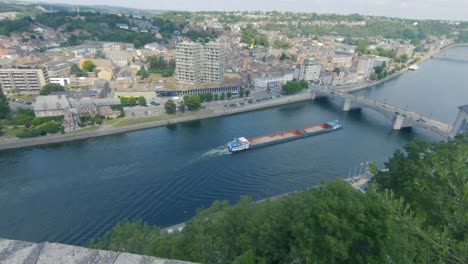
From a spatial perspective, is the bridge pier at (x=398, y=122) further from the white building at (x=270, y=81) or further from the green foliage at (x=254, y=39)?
the green foliage at (x=254, y=39)

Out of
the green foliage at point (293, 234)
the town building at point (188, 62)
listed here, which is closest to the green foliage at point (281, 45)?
the town building at point (188, 62)

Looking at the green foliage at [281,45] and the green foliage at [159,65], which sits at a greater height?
the green foliage at [281,45]

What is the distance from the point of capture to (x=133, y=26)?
58500mm

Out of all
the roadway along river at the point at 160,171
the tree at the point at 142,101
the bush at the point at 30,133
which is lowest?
the roadway along river at the point at 160,171

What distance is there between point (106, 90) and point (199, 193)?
56.7ft

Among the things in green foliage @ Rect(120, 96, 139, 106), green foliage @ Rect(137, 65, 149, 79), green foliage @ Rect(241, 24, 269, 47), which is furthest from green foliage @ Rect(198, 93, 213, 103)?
green foliage @ Rect(241, 24, 269, 47)

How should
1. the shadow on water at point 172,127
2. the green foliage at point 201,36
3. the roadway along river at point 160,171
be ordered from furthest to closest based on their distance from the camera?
the green foliage at point 201,36 → the shadow on water at point 172,127 → the roadway along river at point 160,171

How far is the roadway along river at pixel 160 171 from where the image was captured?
999 centimetres

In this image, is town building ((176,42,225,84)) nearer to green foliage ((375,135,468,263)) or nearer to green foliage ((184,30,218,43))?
green foliage ((375,135,468,263))

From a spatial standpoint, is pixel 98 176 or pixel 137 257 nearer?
pixel 137 257

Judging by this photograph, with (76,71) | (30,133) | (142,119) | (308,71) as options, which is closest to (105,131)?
(142,119)

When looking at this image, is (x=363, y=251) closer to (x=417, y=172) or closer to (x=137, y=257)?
(x=137, y=257)

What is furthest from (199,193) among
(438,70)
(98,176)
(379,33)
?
(379,33)

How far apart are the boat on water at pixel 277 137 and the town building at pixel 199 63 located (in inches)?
459
